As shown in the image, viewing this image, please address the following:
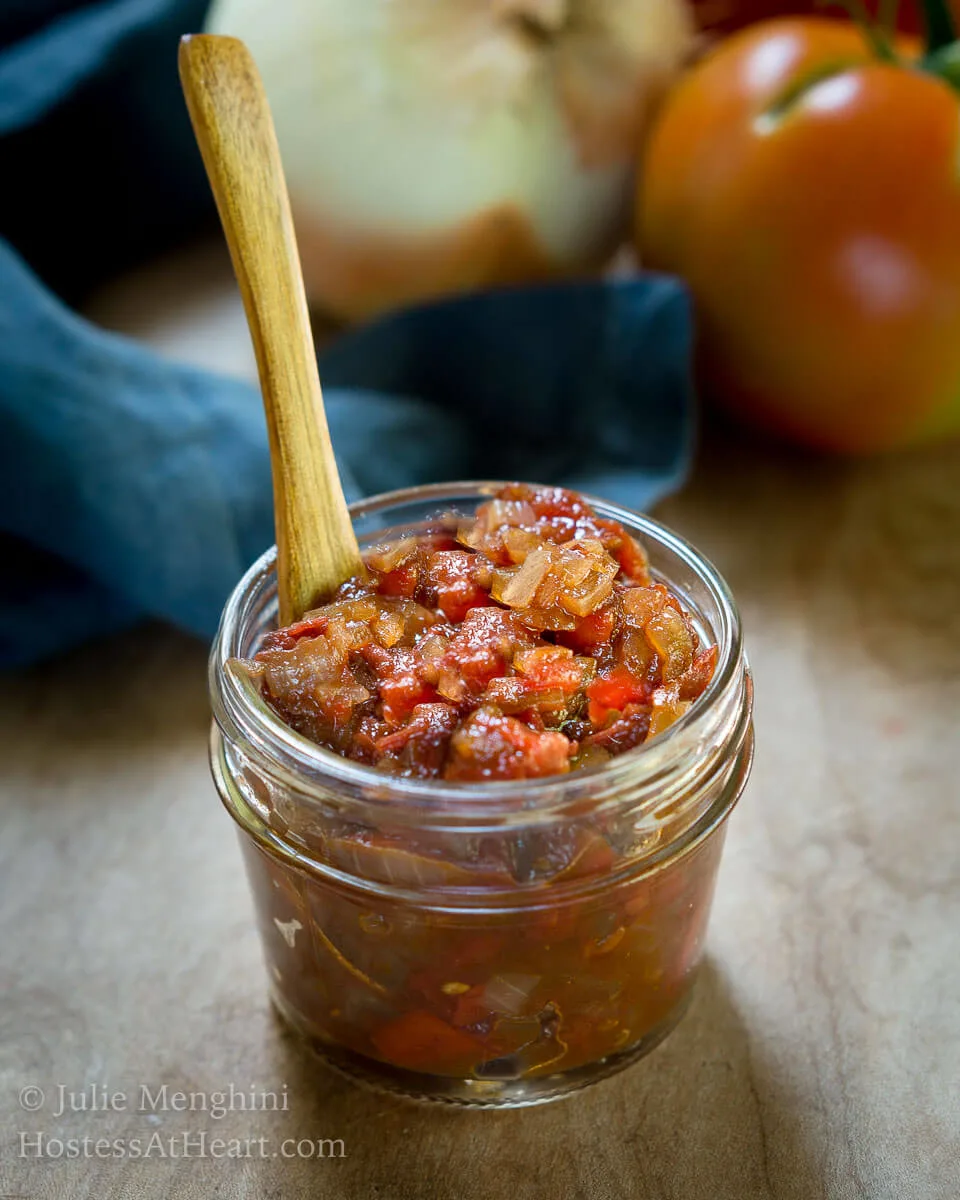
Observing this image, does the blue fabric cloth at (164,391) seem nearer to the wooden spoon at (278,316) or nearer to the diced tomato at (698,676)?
the wooden spoon at (278,316)

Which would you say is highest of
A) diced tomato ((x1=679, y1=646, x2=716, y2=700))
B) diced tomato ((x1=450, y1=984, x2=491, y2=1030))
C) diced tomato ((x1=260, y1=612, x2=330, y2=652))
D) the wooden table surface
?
diced tomato ((x1=260, y1=612, x2=330, y2=652))

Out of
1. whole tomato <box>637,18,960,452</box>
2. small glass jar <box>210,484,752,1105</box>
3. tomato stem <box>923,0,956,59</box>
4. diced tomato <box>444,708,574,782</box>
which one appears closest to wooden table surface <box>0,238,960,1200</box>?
small glass jar <box>210,484,752,1105</box>

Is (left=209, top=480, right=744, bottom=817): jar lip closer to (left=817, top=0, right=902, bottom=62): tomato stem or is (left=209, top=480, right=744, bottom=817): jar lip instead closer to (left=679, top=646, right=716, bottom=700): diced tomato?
(left=679, top=646, right=716, bottom=700): diced tomato

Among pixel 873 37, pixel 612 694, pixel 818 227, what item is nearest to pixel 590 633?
pixel 612 694

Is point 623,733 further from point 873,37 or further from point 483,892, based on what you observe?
point 873,37

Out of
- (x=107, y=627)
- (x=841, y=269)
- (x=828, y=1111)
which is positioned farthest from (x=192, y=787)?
(x=841, y=269)

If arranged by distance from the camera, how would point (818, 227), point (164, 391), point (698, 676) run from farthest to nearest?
point (818, 227)
point (164, 391)
point (698, 676)

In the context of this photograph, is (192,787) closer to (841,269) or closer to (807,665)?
(807,665)
